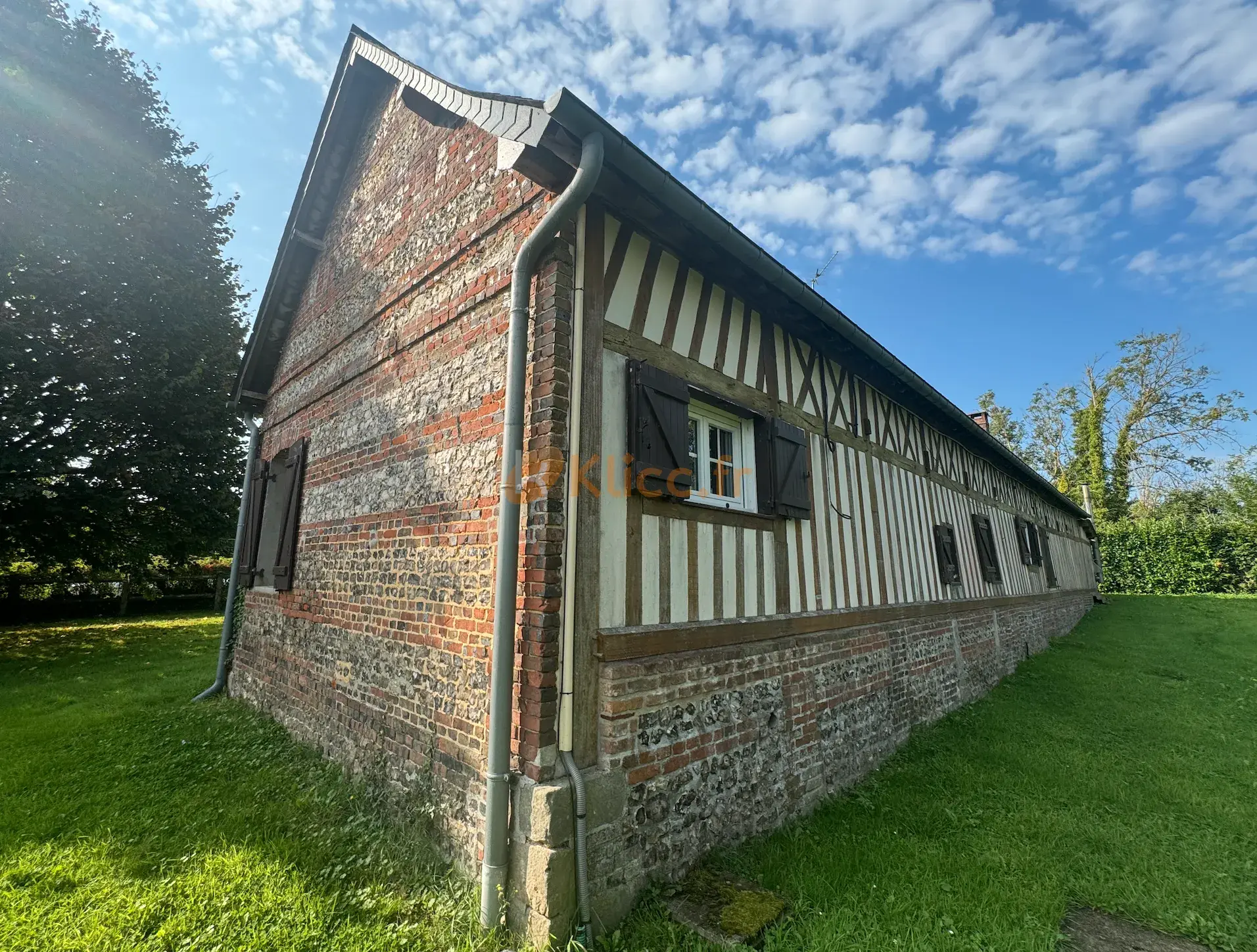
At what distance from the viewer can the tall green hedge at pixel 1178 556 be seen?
2064cm

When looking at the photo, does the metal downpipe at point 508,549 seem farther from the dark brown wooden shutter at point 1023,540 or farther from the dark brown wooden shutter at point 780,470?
the dark brown wooden shutter at point 1023,540

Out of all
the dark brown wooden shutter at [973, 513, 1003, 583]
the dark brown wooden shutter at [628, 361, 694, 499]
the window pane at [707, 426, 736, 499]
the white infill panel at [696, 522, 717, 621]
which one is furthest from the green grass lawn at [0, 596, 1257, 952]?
the dark brown wooden shutter at [973, 513, 1003, 583]

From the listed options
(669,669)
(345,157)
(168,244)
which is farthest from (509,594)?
(168,244)

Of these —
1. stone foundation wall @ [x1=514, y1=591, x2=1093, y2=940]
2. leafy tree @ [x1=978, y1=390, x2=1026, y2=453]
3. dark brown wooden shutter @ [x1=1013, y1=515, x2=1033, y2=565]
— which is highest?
leafy tree @ [x1=978, y1=390, x2=1026, y2=453]

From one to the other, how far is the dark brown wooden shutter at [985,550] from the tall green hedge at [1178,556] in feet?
62.6

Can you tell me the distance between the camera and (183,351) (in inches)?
503

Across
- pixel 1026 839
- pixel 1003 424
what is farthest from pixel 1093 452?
pixel 1026 839

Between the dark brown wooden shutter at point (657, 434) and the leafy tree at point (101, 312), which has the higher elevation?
the leafy tree at point (101, 312)

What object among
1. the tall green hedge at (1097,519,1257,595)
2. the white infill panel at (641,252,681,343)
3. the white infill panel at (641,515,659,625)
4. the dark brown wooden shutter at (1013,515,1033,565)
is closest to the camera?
the white infill panel at (641,515,659,625)

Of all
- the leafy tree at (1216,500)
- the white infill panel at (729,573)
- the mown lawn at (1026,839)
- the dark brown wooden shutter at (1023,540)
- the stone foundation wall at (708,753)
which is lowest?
the mown lawn at (1026,839)

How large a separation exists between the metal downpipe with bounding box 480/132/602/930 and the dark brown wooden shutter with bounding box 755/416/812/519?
2.27m

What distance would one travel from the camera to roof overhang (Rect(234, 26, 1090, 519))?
3.23 meters

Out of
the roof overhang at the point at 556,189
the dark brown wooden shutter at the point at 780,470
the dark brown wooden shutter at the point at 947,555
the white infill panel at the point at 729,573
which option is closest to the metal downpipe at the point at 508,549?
the roof overhang at the point at 556,189

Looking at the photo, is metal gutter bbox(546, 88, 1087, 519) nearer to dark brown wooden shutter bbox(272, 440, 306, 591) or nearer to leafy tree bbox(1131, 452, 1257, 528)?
dark brown wooden shutter bbox(272, 440, 306, 591)
